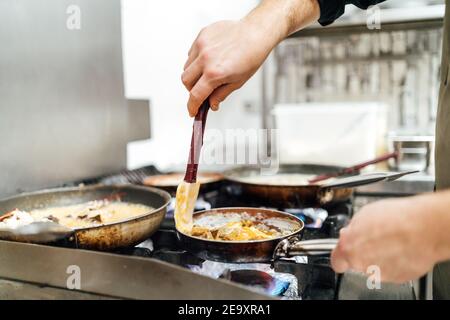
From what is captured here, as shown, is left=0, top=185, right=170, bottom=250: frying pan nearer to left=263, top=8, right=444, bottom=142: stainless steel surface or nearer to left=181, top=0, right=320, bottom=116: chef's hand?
left=181, top=0, right=320, bottom=116: chef's hand

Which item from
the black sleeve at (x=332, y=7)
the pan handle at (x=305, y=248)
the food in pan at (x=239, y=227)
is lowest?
the food in pan at (x=239, y=227)

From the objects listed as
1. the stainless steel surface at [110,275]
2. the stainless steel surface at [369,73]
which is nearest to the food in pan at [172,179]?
the stainless steel surface at [110,275]

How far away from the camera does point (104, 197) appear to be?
1527 mm

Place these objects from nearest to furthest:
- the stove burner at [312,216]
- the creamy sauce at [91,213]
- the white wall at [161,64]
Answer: the creamy sauce at [91,213], the stove burner at [312,216], the white wall at [161,64]

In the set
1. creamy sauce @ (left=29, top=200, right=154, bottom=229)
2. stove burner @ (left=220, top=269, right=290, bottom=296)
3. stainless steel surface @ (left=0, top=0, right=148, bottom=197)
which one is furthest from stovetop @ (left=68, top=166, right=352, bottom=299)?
stainless steel surface @ (left=0, top=0, right=148, bottom=197)

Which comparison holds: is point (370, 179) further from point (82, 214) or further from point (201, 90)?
point (82, 214)

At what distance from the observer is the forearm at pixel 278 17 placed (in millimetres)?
1099

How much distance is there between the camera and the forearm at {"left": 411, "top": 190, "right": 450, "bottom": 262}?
631 millimetres

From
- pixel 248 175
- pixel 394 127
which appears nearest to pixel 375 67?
pixel 394 127

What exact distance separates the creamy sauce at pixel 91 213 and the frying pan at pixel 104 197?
3cm

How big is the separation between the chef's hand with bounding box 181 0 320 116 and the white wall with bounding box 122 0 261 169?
1.33 m

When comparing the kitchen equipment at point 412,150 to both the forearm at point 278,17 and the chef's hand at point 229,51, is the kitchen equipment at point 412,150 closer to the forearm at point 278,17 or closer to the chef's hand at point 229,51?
the forearm at point 278,17

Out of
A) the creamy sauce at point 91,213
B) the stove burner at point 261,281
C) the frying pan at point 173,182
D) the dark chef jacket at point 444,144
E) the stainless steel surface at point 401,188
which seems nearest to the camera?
the stove burner at point 261,281

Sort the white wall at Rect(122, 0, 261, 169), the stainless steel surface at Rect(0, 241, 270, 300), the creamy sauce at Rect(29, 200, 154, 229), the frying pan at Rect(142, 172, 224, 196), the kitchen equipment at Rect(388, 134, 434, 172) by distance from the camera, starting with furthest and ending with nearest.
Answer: the white wall at Rect(122, 0, 261, 169)
the kitchen equipment at Rect(388, 134, 434, 172)
the frying pan at Rect(142, 172, 224, 196)
the creamy sauce at Rect(29, 200, 154, 229)
the stainless steel surface at Rect(0, 241, 270, 300)
